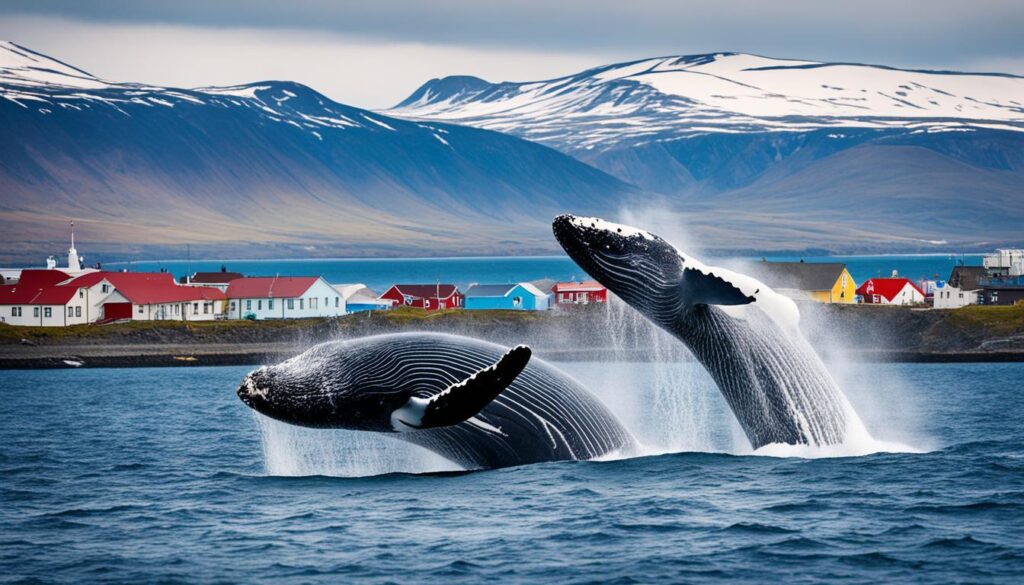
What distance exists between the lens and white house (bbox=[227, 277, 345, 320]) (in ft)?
255

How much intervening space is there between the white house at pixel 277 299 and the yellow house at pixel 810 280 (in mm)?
22882

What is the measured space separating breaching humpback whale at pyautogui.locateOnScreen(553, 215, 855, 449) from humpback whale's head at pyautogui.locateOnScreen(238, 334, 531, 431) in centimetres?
141

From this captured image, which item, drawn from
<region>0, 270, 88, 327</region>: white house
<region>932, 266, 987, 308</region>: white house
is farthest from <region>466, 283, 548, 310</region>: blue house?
<region>932, 266, 987, 308</region>: white house

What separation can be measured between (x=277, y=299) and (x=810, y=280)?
90.5ft

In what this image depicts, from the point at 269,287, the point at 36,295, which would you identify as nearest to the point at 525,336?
the point at 269,287

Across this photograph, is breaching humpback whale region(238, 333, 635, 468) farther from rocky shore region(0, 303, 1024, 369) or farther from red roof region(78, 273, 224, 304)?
red roof region(78, 273, 224, 304)

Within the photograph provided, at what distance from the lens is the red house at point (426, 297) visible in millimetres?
82500

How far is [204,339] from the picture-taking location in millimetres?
70188

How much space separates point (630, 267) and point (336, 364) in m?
3.17

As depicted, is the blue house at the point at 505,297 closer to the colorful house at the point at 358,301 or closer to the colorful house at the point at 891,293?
the colorful house at the point at 358,301

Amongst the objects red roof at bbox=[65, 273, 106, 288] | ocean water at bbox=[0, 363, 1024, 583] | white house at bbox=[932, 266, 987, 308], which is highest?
red roof at bbox=[65, 273, 106, 288]

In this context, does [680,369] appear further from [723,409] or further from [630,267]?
[630,267]

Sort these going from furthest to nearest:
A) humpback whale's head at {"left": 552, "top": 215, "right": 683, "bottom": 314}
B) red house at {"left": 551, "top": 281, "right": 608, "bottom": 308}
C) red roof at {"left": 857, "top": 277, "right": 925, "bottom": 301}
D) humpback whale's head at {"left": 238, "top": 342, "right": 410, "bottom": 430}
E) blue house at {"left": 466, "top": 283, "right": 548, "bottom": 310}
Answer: red house at {"left": 551, "top": 281, "right": 608, "bottom": 308}
blue house at {"left": 466, "top": 283, "right": 548, "bottom": 310}
red roof at {"left": 857, "top": 277, "right": 925, "bottom": 301}
humpback whale's head at {"left": 238, "top": 342, "right": 410, "bottom": 430}
humpback whale's head at {"left": 552, "top": 215, "right": 683, "bottom": 314}

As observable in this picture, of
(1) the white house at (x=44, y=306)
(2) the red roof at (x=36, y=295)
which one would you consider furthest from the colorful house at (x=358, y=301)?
(2) the red roof at (x=36, y=295)
